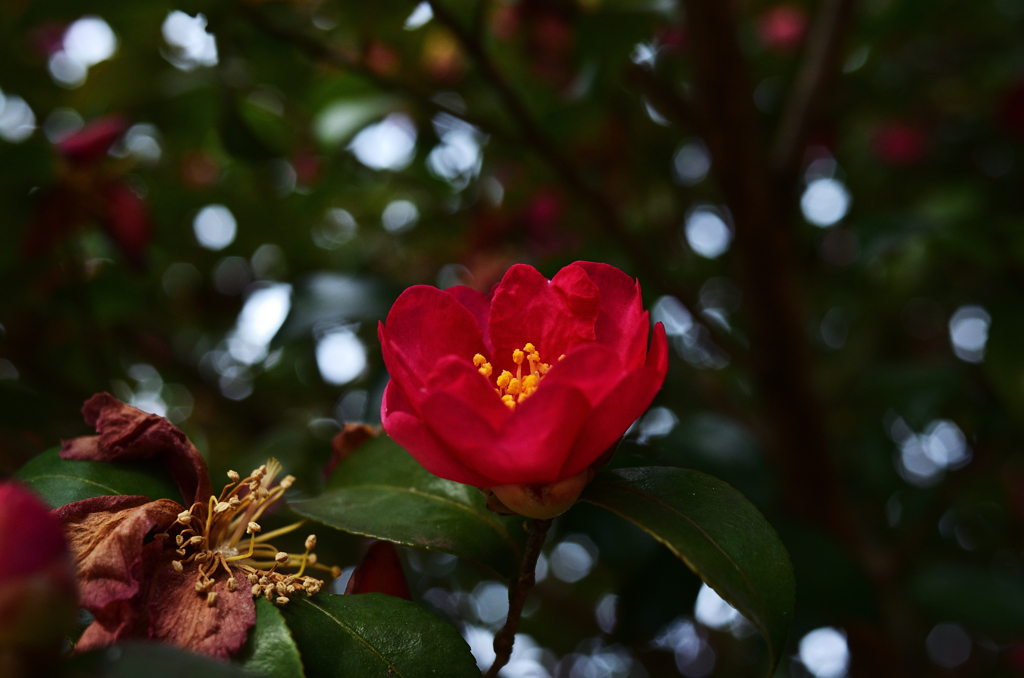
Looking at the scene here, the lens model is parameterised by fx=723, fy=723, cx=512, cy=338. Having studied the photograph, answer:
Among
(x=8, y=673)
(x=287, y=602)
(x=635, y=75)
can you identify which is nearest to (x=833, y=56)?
(x=635, y=75)

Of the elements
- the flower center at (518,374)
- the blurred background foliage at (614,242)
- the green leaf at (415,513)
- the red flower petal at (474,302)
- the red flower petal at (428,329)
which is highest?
the red flower petal at (428,329)

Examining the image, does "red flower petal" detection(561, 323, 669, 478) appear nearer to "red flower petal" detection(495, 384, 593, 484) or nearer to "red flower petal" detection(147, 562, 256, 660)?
"red flower petal" detection(495, 384, 593, 484)

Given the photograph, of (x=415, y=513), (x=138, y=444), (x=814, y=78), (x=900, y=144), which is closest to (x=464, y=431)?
(x=415, y=513)

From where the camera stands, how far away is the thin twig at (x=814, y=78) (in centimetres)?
105

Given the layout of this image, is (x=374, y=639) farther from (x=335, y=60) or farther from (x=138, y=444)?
(x=335, y=60)

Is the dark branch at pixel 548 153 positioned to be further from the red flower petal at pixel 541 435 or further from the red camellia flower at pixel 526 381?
the red flower petal at pixel 541 435

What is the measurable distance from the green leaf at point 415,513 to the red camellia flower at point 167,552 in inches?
1.6

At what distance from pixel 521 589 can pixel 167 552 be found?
22 cm

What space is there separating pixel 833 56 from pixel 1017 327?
524 millimetres

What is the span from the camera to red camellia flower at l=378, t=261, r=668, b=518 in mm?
394

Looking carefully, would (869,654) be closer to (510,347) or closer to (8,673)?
(510,347)

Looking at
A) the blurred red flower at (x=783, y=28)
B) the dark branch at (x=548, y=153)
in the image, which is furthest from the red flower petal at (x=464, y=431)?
the blurred red flower at (x=783, y=28)

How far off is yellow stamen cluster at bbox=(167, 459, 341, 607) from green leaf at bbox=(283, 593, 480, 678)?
0.02 metres

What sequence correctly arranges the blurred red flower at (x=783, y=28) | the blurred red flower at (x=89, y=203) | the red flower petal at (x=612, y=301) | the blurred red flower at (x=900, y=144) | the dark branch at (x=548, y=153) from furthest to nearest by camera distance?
the blurred red flower at (x=900, y=144) < the blurred red flower at (x=783, y=28) < the blurred red flower at (x=89, y=203) < the dark branch at (x=548, y=153) < the red flower petal at (x=612, y=301)
